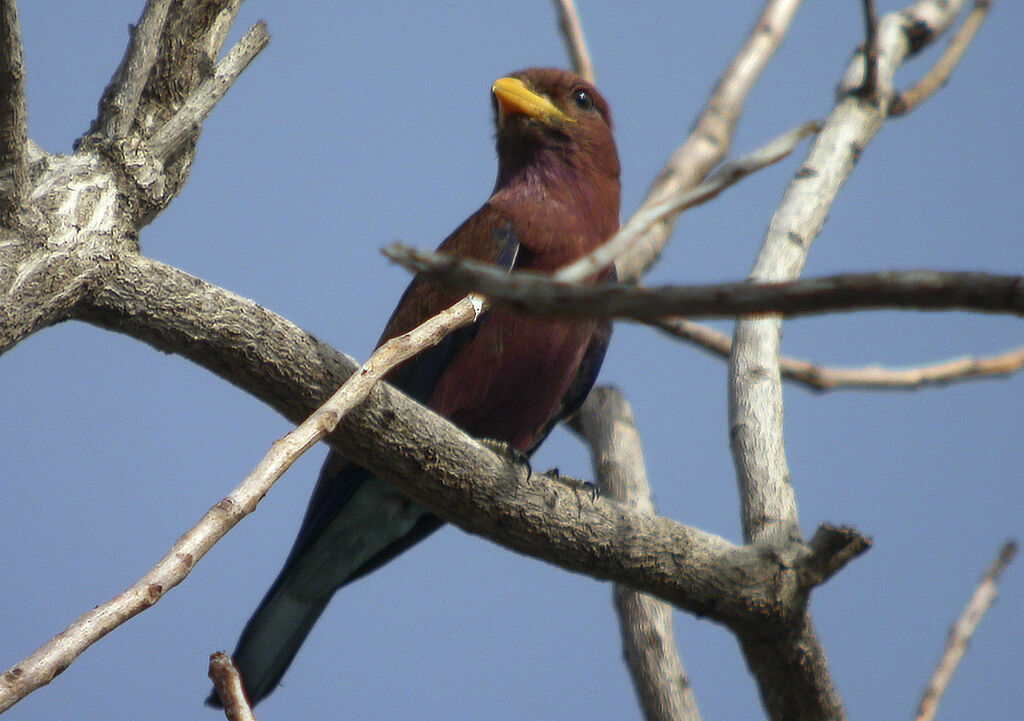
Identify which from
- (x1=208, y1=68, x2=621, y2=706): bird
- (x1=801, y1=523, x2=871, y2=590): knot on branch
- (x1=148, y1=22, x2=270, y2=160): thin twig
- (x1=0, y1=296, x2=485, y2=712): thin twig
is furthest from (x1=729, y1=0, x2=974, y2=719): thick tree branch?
(x1=148, y1=22, x2=270, y2=160): thin twig

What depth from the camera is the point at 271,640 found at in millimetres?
3979

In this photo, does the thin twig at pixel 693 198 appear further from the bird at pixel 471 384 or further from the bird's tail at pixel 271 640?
the bird's tail at pixel 271 640

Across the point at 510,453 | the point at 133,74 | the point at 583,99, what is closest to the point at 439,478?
the point at 510,453

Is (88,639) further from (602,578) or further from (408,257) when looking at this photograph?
(602,578)

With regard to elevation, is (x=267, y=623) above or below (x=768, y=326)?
below

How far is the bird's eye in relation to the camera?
15.1 ft

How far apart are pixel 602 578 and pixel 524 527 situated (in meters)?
0.33

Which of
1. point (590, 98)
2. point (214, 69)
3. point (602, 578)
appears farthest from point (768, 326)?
point (214, 69)

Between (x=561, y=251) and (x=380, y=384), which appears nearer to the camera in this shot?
(x=380, y=384)

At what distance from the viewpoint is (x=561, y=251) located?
3.95 metres

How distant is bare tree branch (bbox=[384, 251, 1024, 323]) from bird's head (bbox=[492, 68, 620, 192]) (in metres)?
3.36

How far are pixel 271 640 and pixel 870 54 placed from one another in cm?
341

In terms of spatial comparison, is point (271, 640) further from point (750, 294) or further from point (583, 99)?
point (750, 294)

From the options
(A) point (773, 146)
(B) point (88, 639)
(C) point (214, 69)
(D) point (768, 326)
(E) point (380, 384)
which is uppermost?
(D) point (768, 326)
